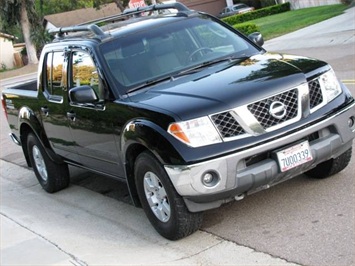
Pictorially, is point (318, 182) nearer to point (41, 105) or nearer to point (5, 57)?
point (41, 105)

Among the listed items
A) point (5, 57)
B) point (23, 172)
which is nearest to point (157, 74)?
point (23, 172)

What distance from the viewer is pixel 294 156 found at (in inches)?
193

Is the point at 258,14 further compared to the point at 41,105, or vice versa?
the point at 258,14

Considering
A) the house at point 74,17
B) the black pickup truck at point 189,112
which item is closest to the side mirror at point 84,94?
the black pickup truck at point 189,112

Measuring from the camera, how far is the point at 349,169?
6.15m

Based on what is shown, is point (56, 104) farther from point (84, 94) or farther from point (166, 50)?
point (166, 50)

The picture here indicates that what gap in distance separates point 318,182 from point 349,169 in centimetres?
46

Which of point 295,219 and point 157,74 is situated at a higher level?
point 157,74

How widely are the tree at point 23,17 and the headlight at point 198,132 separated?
150ft

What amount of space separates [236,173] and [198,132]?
45 centimetres

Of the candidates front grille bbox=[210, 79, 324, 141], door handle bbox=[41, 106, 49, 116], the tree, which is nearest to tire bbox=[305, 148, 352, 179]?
front grille bbox=[210, 79, 324, 141]

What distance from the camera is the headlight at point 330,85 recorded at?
5.27 m

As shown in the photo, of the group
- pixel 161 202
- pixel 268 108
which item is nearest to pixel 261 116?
pixel 268 108

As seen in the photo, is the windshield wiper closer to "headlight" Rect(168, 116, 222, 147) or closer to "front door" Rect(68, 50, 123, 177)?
"front door" Rect(68, 50, 123, 177)
